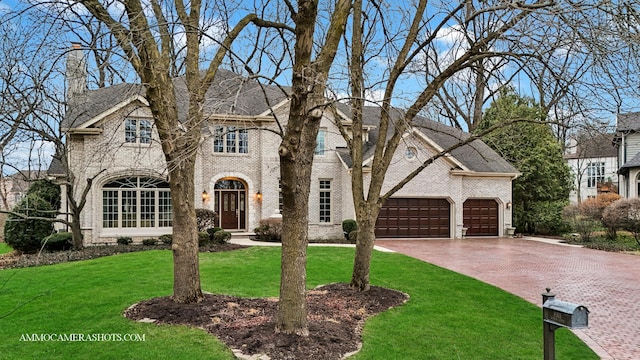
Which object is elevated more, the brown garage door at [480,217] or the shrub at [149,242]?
the brown garage door at [480,217]

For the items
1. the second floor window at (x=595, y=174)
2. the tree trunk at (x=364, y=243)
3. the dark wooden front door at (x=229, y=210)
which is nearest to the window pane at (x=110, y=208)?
the dark wooden front door at (x=229, y=210)

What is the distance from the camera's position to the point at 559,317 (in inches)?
169

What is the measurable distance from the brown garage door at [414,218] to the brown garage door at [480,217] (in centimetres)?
A: 122

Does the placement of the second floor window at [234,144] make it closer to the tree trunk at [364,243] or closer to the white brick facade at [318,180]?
the white brick facade at [318,180]

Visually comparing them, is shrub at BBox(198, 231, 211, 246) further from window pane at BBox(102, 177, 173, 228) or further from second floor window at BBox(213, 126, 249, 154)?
second floor window at BBox(213, 126, 249, 154)

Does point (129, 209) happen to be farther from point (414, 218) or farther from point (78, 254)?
point (414, 218)

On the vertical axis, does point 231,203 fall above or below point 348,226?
above

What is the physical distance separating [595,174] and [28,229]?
49.6 metres

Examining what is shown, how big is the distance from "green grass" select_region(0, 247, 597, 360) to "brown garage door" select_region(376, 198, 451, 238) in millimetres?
7440

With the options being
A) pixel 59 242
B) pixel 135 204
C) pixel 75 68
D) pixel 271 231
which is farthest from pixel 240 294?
pixel 135 204

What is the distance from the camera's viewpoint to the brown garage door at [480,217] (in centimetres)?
2253

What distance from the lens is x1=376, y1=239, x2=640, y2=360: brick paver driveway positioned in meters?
7.46

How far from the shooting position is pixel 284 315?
19.9 feet

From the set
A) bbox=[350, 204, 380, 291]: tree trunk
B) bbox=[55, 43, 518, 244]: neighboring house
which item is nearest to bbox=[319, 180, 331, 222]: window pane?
bbox=[55, 43, 518, 244]: neighboring house
